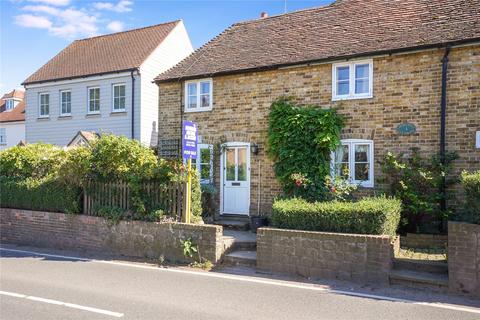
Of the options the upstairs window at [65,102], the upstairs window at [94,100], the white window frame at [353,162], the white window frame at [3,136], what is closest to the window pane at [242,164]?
the white window frame at [353,162]

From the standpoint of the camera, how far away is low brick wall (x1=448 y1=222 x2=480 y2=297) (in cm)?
686

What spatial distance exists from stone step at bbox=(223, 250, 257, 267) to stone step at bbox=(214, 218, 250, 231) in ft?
9.19

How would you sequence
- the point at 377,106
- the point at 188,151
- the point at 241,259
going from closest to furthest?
1. the point at 241,259
2. the point at 188,151
3. the point at 377,106

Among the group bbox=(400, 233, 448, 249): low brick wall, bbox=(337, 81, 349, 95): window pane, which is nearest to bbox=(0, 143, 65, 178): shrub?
bbox=(337, 81, 349, 95): window pane

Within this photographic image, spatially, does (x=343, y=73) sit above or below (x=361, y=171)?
above

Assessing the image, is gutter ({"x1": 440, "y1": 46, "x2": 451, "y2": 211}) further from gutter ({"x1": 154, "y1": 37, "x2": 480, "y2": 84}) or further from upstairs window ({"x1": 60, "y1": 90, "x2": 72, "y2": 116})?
upstairs window ({"x1": 60, "y1": 90, "x2": 72, "y2": 116})

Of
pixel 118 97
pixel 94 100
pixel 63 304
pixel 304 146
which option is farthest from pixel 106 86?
pixel 63 304

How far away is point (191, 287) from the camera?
24.1 ft

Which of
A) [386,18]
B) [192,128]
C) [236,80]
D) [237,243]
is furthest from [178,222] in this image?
[386,18]

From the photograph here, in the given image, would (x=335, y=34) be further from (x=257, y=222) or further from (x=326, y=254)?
(x=326, y=254)

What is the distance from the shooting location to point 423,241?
9875 mm

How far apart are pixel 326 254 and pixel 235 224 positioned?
189 inches

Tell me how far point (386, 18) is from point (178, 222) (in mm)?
8968

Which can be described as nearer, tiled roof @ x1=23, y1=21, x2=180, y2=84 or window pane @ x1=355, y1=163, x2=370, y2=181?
window pane @ x1=355, y1=163, x2=370, y2=181
